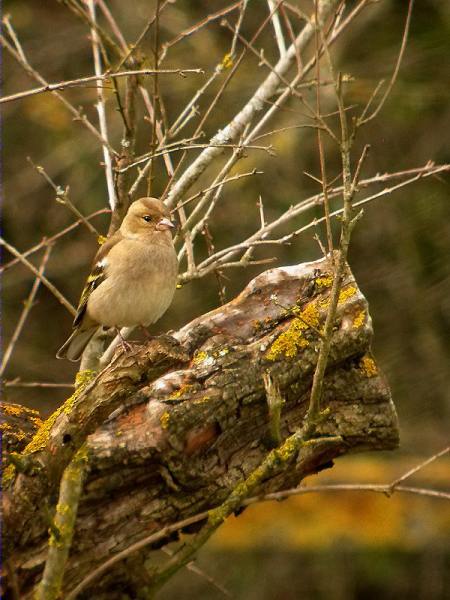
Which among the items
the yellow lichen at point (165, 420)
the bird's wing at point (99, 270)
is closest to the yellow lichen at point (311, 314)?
the yellow lichen at point (165, 420)

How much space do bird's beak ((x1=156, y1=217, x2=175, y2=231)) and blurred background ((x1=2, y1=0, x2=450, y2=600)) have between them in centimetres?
323

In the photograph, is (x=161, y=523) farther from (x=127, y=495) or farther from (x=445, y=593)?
(x=445, y=593)

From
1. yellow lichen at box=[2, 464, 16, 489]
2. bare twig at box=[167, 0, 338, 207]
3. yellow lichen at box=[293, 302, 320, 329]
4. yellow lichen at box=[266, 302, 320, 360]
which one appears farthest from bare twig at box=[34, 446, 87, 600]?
bare twig at box=[167, 0, 338, 207]

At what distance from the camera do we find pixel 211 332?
16.4 feet

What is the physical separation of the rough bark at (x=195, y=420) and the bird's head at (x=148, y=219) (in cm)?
110

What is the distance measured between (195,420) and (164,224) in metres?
1.75

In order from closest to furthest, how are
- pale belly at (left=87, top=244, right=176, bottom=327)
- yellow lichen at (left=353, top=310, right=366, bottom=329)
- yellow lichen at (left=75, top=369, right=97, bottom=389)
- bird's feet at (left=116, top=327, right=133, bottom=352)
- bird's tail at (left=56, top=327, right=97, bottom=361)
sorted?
1. yellow lichen at (left=353, top=310, right=366, bottom=329)
2. yellow lichen at (left=75, top=369, right=97, bottom=389)
3. bird's feet at (left=116, top=327, right=133, bottom=352)
4. pale belly at (left=87, top=244, right=176, bottom=327)
5. bird's tail at (left=56, top=327, right=97, bottom=361)

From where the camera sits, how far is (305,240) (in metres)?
9.55

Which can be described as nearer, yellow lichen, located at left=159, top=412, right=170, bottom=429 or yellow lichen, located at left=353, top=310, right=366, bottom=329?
yellow lichen, located at left=159, top=412, right=170, bottom=429

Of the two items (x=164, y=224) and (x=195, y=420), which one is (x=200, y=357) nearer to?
(x=195, y=420)

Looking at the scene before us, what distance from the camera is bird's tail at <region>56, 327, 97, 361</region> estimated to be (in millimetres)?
6512

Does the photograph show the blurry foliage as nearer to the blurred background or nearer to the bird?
the blurred background

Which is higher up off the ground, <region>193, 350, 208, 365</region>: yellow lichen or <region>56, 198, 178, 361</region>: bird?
<region>56, 198, 178, 361</region>: bird

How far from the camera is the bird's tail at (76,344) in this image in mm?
6512
